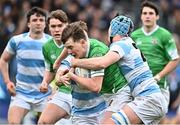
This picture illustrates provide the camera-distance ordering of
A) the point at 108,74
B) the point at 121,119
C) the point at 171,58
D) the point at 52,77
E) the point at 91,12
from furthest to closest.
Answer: the point at 91,12, the point at 171,58, the point at 52,77, the point at 108,74, the point at 121,119

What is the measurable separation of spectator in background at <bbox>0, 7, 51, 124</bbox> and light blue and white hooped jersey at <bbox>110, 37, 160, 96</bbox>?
3.16 metres

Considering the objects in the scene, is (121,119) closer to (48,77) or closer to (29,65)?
(48,77)

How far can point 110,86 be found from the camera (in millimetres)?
9141

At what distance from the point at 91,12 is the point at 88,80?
32.5 feet

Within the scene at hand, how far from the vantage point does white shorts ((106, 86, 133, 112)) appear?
30.4 ft

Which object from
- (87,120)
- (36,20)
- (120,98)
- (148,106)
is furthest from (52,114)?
(148,106)

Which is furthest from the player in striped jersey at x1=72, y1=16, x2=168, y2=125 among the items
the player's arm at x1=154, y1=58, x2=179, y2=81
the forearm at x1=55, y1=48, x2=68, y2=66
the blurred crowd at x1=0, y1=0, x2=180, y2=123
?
the blurred crowd at x1=0, y1=0, x2=180, y2=123

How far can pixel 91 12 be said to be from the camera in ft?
59.8

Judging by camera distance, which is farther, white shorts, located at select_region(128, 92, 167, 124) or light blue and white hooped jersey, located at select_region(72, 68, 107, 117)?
light blue and white hooped jersey, located at select_region(72, 68, 107, 117)

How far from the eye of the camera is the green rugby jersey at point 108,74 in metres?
8.70

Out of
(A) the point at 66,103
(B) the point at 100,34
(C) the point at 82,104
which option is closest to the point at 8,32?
(B) the point at 100,34

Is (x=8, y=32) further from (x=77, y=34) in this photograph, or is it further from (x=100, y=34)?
(x=77, y=34)

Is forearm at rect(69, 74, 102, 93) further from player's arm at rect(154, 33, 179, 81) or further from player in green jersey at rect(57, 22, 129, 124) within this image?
player's arm at rect(154, 33, 179, 81)

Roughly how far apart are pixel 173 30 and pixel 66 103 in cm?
849
